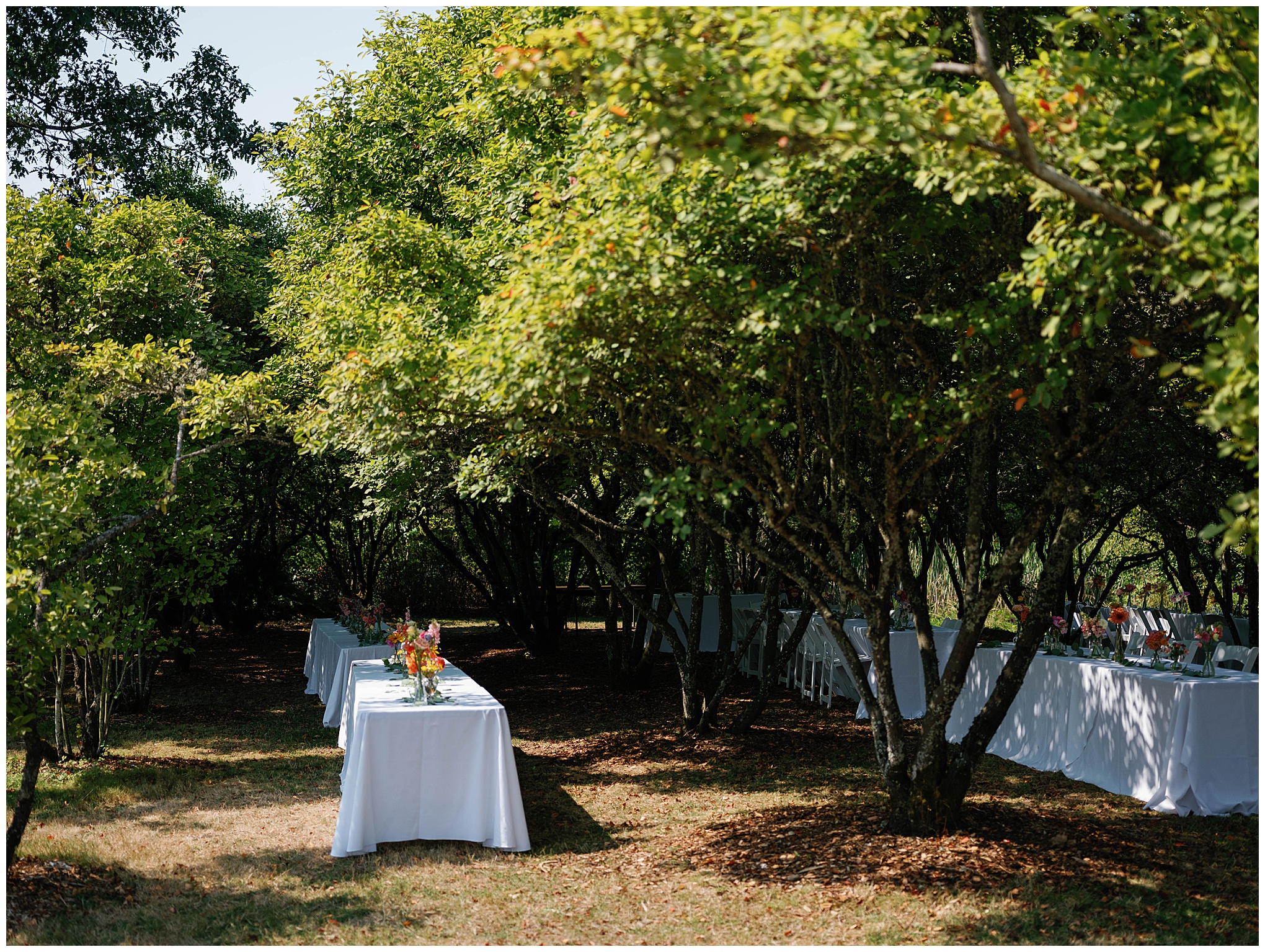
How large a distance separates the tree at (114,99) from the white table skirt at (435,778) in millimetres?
10025

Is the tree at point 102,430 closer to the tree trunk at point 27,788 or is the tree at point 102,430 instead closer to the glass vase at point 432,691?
the tree trunk at point 27,788

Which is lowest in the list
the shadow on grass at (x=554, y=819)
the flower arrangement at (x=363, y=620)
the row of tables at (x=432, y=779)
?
the shadow on grass at (x=554, y=819)

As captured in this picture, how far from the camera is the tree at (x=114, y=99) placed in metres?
13.3

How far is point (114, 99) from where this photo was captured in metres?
14.2

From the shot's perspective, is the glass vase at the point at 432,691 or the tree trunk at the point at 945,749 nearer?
the tree trunk at the point at 945,749

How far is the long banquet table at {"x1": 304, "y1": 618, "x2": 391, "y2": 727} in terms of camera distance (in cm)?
1042

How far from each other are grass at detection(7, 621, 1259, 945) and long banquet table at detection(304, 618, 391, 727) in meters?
1.26

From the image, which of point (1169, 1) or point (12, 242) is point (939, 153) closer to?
point (1169, 1)

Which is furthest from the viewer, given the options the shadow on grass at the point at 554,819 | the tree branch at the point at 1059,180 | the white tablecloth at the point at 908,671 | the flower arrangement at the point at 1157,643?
the white tablecloth at the point at 908,671

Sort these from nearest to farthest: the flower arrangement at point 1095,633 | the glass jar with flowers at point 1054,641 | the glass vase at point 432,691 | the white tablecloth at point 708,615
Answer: the glass vase at point 432,691 → the flower arrangement at point 1095,633 → the glass jar with flowers at point 1054,641 → the white tablecloth at point 708,615

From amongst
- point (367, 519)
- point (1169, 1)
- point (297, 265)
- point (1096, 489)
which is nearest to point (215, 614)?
point (367, 519)

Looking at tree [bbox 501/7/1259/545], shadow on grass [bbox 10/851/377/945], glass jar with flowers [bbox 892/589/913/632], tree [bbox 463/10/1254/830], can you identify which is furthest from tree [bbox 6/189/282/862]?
glass jar with flowers [bbox 892/589/913/632]

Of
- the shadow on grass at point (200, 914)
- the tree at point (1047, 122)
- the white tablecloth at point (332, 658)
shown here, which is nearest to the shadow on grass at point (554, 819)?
the shadow on grass at point (200, 914)

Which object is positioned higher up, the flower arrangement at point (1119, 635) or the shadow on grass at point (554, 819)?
the flower arrangement at point (1119, 635)
